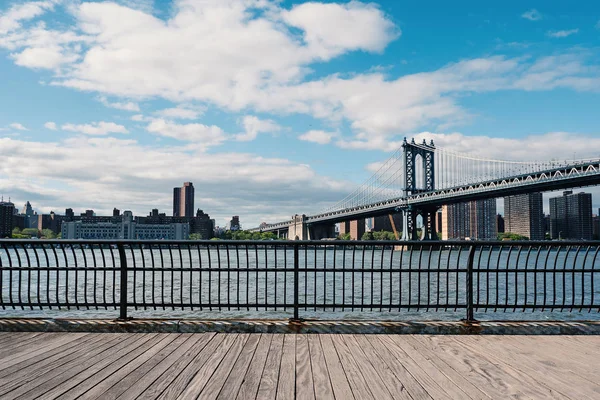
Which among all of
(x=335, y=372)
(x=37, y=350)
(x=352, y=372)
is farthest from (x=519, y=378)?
(x=37, y=350)

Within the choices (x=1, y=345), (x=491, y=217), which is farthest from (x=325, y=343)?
(x=491, y=217)

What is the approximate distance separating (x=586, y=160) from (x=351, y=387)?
6301 centimetres

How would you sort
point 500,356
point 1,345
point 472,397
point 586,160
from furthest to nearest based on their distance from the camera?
point 586,160
point 1,345
point 500,356
point 472,397

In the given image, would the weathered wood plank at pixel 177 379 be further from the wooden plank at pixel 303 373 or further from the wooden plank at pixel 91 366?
the wooden plank at pixel 303 373

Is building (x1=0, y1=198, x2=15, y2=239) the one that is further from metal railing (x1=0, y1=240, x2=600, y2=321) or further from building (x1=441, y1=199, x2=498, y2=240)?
building (x1=441, y1=199, x2=498, y2=240)

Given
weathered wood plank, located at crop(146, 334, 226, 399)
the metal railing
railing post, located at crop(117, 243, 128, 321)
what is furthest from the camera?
the metal railing

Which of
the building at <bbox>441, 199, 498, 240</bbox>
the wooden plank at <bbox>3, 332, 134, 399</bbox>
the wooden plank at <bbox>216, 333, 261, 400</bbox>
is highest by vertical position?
the building at <bbox>441, 199, 498, 240</bbox>

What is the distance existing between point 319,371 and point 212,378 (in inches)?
37.8

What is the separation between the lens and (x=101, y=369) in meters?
4.72

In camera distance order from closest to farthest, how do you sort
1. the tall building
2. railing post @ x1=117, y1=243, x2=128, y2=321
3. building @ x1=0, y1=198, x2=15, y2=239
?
railing post @ x1=117, y1=243, x2=128, y2=321 < building @ x1=0, y1=198, x2=15, y2=239 < the tall building

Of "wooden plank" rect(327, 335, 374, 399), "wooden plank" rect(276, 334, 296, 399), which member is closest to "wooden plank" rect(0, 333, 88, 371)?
"wooden plank" rect(276, 334, 296, 399)

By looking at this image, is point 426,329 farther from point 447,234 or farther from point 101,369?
point 447,234

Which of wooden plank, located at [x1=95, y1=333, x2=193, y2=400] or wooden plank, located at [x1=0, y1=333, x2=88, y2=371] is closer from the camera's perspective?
wooden plank, located at [x1=95, y1=333, x2=193, y2=400]

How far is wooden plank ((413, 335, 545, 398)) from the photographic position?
4164 mm
